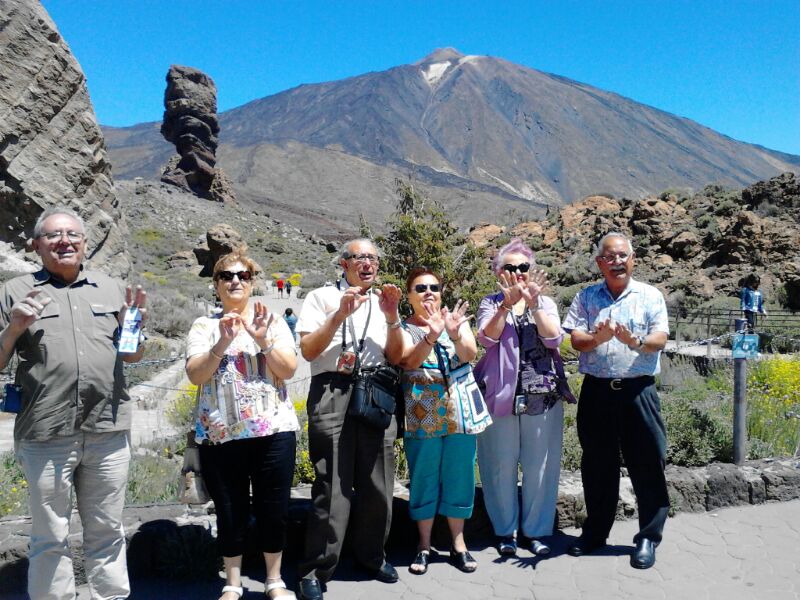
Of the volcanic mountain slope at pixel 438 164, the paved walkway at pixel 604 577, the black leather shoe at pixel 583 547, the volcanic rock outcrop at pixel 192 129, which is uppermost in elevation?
the volcanic mountain slope at pixel 438 164

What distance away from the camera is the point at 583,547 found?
382 cm

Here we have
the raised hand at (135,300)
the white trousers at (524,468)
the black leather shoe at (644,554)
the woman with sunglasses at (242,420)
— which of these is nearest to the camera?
the raised hand at (135,300)

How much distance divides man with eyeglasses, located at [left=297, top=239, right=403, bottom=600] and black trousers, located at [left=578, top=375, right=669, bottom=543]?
1183mm

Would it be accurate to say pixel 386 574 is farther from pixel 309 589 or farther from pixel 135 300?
pixel 135 300

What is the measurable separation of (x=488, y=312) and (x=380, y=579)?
4.97 feet

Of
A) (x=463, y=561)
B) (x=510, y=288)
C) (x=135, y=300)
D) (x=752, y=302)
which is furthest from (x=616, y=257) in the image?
(x=752, y=302)

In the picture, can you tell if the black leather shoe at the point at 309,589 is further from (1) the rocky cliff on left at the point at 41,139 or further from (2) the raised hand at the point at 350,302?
(1) the rocky cliff on left at the point at 41,139

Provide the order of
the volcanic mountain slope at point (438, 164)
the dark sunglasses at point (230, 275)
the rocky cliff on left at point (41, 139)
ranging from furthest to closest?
the volcanic mountain slope at point (438, 164), the rocky cliff on left at point (41, 139), the dark sunglasses at point (230, 275)

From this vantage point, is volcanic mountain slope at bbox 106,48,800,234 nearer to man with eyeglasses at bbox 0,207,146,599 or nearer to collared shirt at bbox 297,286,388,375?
collared shirt at bbox 297,286,388,375

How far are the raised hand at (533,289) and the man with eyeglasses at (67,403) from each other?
189cm

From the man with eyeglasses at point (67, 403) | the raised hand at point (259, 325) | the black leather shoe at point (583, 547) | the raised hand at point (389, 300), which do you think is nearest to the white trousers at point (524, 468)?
the black leather shoe at point (583, 547)

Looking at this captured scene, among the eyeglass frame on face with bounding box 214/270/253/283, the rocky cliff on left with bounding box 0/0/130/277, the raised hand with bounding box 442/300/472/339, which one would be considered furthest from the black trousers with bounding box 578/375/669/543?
the rocky cliff on left with bounding box 0/0/130/277

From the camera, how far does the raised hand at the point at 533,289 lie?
11.7 feet

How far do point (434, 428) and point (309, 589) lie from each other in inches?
38.5
